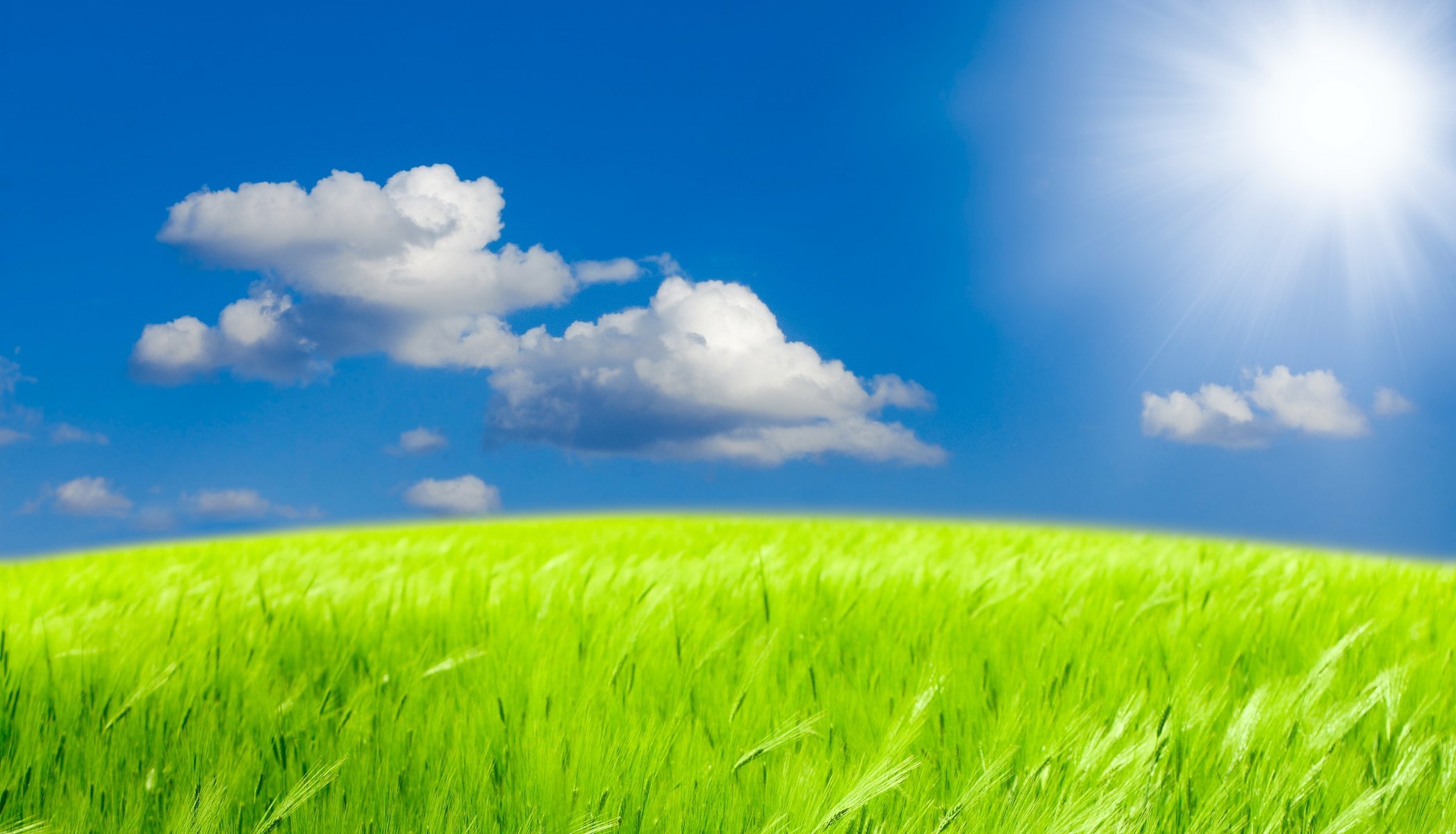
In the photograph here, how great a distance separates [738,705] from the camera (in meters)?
2.10

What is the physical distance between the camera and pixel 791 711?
6.82 ft

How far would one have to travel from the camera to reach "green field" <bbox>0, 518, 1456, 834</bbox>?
1617 mm

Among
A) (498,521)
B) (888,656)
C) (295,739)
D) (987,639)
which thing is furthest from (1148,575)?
(498,521)

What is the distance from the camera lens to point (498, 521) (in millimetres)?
14039

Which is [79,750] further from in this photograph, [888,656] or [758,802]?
[888,656]

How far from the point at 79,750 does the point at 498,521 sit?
1212 cm

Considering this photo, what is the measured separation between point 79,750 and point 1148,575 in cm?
398

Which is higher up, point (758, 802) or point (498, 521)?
point (498, 521)

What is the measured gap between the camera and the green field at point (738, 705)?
1.62 m

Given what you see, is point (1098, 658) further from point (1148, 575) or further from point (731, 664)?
point (1148, 575)

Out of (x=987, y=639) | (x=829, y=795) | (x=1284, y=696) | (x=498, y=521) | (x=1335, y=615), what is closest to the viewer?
(x=829, y=795)

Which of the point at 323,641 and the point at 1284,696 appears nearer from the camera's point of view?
the point at 1284,696

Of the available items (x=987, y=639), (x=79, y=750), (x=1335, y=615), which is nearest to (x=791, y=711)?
(x=987, y=639)

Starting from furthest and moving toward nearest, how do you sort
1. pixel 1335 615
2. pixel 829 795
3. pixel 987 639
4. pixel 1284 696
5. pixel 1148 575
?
pixel 1148 575
pixel 1335 615
pixel 987 639
pixel 1284 696
pixel 829 795
